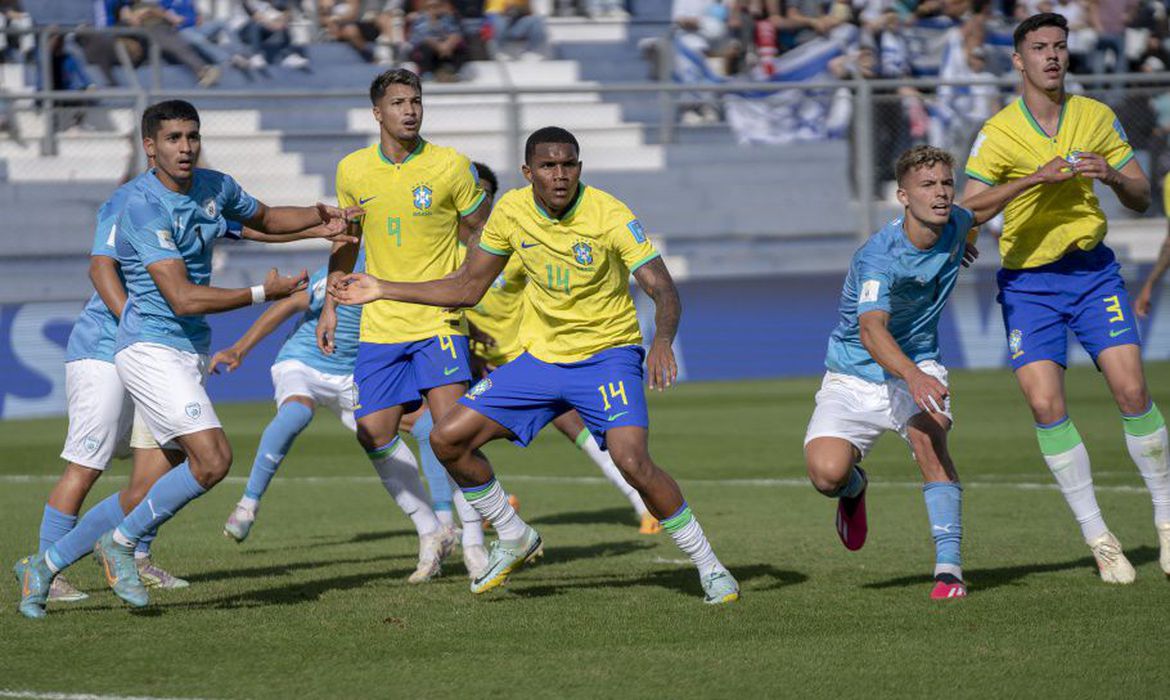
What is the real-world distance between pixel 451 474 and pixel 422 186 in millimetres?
1537

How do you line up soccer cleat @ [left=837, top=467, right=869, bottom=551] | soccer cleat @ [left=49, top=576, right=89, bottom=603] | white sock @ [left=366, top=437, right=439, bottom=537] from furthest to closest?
white sock @ [left=366, top=437, right=439, bottom=537]
soccer cleat @ [left=837, top=467, right=869, bottom=551]
soccer cleat @ [left=49, top=576, right=89, bottom=603]

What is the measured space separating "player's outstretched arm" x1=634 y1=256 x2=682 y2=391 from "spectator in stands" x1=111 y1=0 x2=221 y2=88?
1440cm

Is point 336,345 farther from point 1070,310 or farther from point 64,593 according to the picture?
point 1070,310

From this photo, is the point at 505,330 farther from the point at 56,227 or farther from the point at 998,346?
the point at 998,346

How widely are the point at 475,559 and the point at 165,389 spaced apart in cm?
198

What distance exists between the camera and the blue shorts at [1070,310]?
27.1 ft

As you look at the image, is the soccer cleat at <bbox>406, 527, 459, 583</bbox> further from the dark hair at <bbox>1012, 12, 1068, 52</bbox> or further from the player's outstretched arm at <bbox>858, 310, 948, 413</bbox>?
the dark hair at <bbox>1012, 12, 1068, 52</bbox>

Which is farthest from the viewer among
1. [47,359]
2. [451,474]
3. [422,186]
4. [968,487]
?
[47,359]

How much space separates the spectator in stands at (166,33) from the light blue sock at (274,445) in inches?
457

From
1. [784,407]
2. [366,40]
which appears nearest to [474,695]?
[784,407]

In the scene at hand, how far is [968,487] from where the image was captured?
12008mm

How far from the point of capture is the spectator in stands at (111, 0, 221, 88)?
68.1 feet

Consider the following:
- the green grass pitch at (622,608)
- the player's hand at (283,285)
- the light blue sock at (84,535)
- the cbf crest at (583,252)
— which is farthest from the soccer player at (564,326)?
the light blue sock at (84,535)

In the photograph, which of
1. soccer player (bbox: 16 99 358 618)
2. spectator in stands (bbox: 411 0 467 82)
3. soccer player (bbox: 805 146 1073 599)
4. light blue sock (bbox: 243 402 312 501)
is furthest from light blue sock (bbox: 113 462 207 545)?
spectator in stands (bbox: 411 0 467 82)
